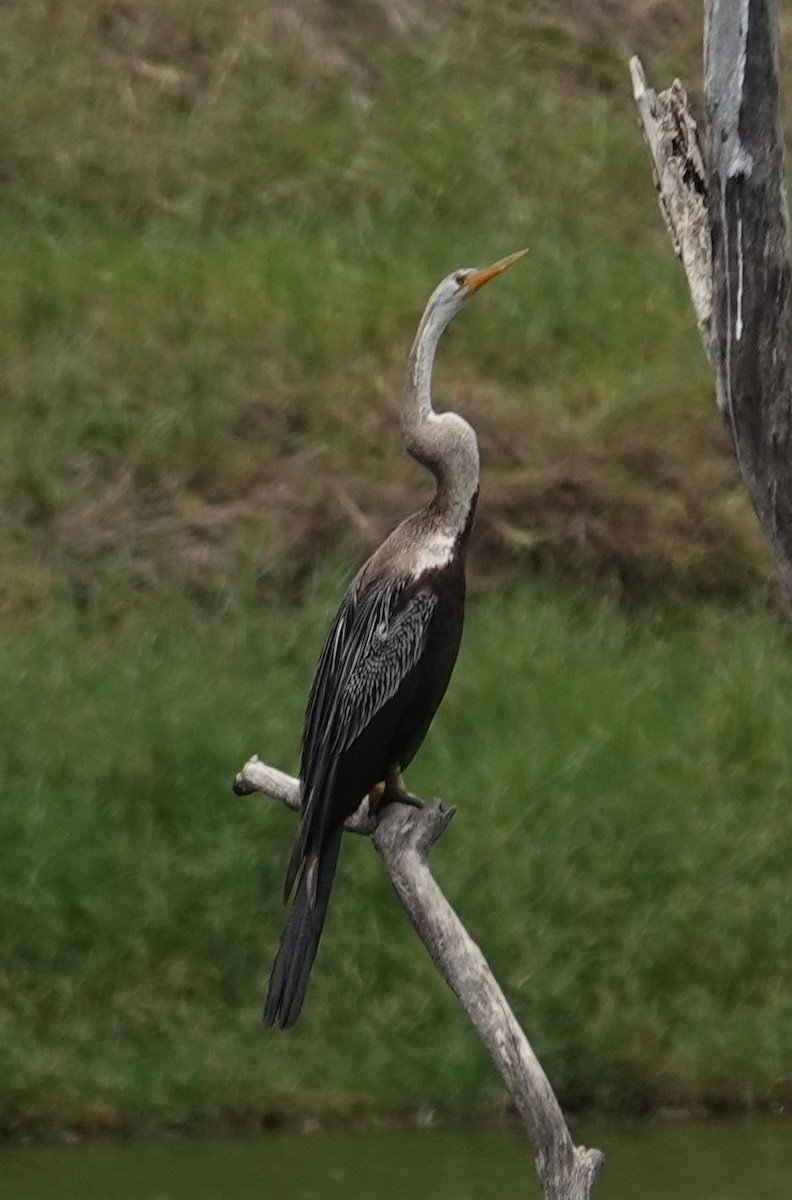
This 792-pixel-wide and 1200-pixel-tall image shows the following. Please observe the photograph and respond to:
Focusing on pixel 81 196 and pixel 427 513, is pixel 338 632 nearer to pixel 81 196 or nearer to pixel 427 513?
pixel 427 513

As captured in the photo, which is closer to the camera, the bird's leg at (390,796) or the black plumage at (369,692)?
the black plumage at (369,692)

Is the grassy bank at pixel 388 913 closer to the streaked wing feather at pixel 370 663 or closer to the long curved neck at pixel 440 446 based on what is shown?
the streaked wing feather at pixel 370 663

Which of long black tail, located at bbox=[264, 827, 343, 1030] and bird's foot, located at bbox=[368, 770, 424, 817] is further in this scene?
bird's foot, located at bbox=[368, 770, 424, 817]

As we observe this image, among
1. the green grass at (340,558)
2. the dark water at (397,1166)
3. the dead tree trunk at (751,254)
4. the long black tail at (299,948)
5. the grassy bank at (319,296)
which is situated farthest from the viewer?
the grassy bank at (319,296)

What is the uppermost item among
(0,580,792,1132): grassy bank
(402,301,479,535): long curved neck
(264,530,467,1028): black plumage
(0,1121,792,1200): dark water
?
(402,301,479,535): long curved neck

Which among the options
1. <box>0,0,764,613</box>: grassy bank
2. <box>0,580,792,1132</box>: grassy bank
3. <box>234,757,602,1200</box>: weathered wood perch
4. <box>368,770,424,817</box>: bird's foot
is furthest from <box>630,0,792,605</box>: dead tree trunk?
<box>0,0,764,613</box>: grassy bank

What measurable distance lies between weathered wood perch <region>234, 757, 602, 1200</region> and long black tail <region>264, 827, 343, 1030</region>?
19 cm

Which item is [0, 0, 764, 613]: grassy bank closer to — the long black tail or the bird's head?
the bird's head

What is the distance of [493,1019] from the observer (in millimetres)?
4582

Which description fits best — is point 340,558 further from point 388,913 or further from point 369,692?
point 369,692

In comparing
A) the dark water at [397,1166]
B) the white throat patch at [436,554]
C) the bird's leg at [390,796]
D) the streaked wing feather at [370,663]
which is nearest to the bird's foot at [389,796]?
the bird's leg at [390,796]

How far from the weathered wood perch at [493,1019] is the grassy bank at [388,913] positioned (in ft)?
10.4

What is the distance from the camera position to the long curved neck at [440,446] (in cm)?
519

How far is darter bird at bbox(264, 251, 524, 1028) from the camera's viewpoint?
16.9 feet
